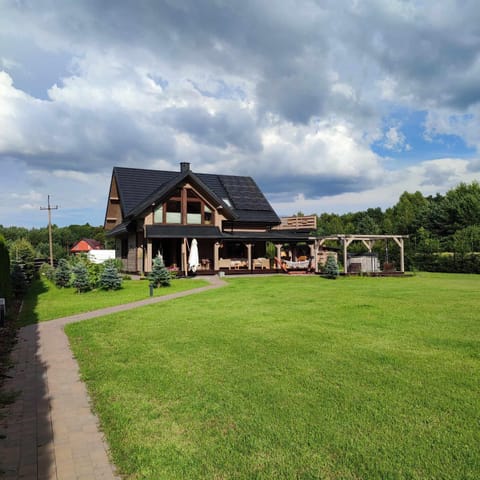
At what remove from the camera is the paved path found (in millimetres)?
3475

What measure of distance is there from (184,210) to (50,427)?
2180 cm

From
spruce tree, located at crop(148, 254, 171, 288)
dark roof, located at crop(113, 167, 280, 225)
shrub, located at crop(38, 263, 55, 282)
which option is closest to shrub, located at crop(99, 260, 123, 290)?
spruce tree, located at crop(148, 254, 171, 288)

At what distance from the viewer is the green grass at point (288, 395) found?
11.5 feet

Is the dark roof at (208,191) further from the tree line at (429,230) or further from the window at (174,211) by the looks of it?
the tree line at (429,230)

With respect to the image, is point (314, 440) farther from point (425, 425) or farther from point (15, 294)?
point (15, 294)

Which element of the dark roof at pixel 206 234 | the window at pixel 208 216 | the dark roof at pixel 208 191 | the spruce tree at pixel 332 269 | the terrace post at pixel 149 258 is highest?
the dark roof at pixel 208 191

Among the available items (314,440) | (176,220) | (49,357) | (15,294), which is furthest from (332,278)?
(314,440)

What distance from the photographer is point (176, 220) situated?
25.8m

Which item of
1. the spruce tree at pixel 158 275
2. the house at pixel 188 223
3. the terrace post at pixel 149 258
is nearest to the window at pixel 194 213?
the house at pixel 188 223

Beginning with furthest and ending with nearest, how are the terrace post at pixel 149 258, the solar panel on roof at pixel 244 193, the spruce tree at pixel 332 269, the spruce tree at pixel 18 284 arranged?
the solar panel on roof at pixel 244 193, the terrace post at pixel 149 258, the spruce tree at pixel 332 269, the spruce tree at pixel 18 284

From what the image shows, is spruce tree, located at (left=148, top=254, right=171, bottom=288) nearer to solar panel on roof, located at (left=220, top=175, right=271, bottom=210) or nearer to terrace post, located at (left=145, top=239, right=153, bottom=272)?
terrace post, located at (left=145, top=239, right=153, bottom=272)

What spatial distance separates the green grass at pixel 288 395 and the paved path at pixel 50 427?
0.62ft

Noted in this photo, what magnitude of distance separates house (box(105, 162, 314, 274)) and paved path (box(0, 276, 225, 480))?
17091 mm

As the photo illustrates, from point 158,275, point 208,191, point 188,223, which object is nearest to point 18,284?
point 158,275
